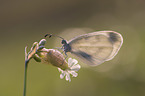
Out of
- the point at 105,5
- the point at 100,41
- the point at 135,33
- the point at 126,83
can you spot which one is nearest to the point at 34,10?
the point at 105,5

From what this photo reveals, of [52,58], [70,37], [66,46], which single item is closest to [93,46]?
[66,46]

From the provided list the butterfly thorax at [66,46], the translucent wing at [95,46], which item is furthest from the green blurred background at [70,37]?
the butterfly thorax at [66,46]

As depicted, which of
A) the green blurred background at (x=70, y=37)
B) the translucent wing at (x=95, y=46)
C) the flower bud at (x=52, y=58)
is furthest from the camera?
the green blurred background at (x=70, y=37)

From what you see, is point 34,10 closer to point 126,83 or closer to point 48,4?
point 48,4

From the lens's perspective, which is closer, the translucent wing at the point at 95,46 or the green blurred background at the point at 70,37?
the translucent wing at the point at 95,46

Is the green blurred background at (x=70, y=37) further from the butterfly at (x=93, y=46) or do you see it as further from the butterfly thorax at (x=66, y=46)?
the butterfly thorax at (x=66, y=46)

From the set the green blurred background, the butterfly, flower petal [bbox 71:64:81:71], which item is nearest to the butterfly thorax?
the butterfly

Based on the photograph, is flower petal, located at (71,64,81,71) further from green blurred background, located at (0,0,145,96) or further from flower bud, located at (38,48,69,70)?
green blurred background, located at (0,0,145,96)
